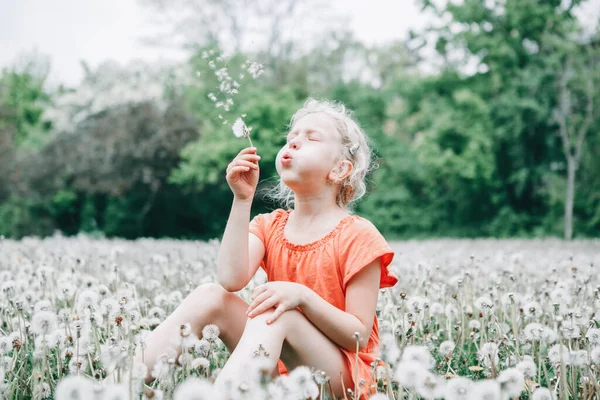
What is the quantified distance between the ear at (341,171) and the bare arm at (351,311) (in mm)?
483

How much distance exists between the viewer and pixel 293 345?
2.20m

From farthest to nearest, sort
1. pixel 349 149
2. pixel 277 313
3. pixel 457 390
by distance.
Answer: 1. pixel 349 149
2. pixel 277 313
3. pixel 457 390

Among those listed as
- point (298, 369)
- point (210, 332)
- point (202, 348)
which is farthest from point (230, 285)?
point (298, 369)

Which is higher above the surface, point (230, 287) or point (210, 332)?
point (230, 287)

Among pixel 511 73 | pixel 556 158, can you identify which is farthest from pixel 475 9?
pixel 556 158

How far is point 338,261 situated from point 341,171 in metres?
0.48

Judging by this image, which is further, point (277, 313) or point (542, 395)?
point (277, 313)

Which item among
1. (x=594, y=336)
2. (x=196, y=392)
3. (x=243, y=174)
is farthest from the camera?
(x=243, y=174)

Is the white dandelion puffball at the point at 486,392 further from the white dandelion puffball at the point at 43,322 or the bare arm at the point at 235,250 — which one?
the white dandelion puffball at the point at 43,322

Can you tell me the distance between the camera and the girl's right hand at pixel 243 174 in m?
2.47

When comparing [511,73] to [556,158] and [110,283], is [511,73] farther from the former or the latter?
[110,283]

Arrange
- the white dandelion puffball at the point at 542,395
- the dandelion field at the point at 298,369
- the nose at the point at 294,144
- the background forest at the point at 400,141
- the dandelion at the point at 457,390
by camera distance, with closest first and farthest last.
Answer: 1. the dandelion at the point at 457,390
2. the dandelion field at the point at 298,369
3. the white dandelion puffball at the point at 542,395
4. the nose at the point at 294,144
5. the background forest at the point at 400,141

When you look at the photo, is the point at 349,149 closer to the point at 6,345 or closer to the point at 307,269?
the point at 307,269

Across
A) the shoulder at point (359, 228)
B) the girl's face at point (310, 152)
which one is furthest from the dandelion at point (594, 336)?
the girl's face at point (310, 152)
